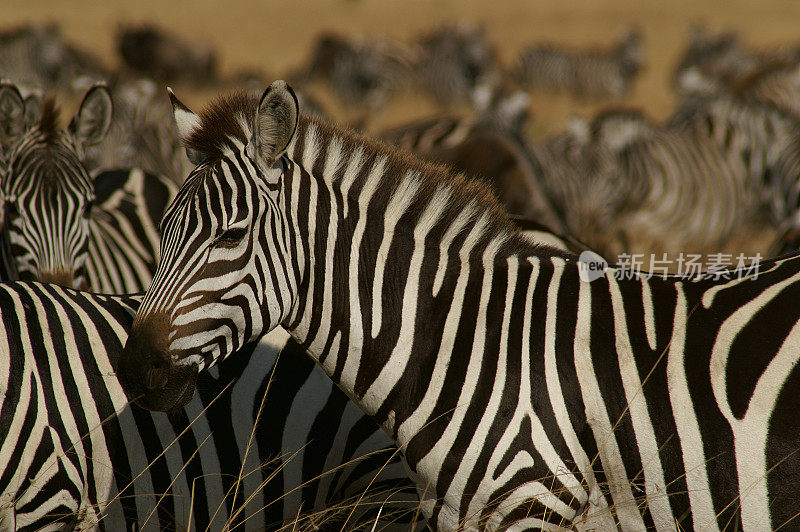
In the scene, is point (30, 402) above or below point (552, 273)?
below

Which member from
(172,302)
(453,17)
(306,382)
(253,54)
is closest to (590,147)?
(306,382)

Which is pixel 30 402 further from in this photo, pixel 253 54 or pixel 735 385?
pixel 253 54

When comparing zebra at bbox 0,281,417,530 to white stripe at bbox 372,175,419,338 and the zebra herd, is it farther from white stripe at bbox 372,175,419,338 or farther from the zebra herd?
white stripe at bbox 372,175,419,338

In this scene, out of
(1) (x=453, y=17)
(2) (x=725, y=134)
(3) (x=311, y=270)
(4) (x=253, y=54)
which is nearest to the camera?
(3) (x=311, y=270)

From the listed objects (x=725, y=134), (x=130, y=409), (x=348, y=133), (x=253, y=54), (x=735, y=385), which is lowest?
(x=130, y=409)

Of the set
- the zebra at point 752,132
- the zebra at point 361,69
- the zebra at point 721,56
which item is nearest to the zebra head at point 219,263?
the zebra at point 752,132

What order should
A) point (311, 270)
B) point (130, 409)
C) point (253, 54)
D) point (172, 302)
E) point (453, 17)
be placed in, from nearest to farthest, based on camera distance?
point (172, 302) < point (311, 270) < point (130, 409) < point (253, 54) < point (453, 17)

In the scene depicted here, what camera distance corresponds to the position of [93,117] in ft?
17.0

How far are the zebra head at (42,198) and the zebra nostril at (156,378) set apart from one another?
2.23 metres

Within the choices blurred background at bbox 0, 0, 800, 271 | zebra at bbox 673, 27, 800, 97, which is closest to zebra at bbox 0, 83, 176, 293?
blurred background at bbox 0, 0, 800, 271

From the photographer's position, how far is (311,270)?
279cm

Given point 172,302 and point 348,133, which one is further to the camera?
point 348,133

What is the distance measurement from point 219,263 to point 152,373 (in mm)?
439

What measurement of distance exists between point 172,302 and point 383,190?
88 cm
